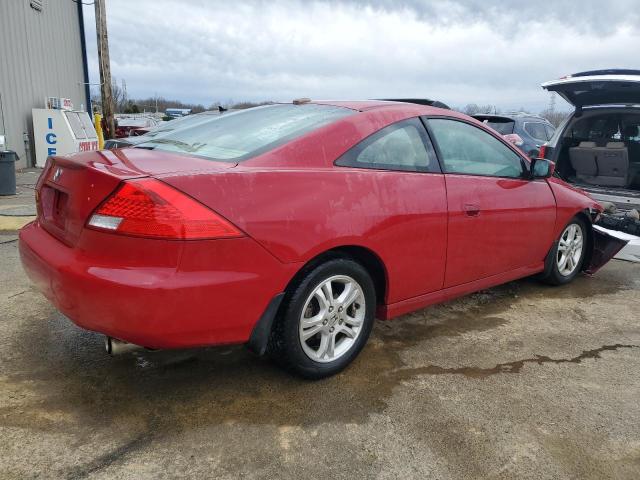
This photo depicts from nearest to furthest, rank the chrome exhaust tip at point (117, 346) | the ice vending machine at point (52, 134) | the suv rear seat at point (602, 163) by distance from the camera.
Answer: the chrome exhaust tip at point (117, 346) → the suv rear seat at point (602, 163) → the ice vending machine at point (52, 134)

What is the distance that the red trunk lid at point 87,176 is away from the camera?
2.32 m

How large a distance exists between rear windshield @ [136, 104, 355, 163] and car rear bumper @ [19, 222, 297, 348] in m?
0.58

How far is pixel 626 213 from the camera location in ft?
18.2

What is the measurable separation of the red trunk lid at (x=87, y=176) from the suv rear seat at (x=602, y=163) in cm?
567

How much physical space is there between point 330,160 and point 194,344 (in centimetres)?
116

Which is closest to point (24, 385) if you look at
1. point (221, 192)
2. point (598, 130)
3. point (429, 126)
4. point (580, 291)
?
point (221, 192)

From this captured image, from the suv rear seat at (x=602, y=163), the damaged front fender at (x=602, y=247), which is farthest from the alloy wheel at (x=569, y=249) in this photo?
the suv rear seat at (x=602, y=163)

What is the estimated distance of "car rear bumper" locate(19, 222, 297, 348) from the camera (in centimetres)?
219

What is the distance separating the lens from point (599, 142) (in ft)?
22.2

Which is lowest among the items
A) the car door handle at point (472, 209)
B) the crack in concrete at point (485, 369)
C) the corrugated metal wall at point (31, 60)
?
the crack in concrete at point (485, 369)

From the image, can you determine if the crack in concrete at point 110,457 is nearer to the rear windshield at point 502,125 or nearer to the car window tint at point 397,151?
the car window tint at point 397,151

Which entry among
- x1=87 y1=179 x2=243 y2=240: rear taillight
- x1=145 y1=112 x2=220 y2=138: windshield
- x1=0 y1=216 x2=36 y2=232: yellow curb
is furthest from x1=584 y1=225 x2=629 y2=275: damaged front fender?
x1=0 y1=216 x2=36 y2=232: yellow curb

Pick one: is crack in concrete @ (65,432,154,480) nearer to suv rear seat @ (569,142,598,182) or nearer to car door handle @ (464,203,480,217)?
car door handle @ (464,203,480,217)

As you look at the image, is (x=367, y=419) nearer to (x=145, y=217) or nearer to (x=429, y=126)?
(x=145, y=217)
